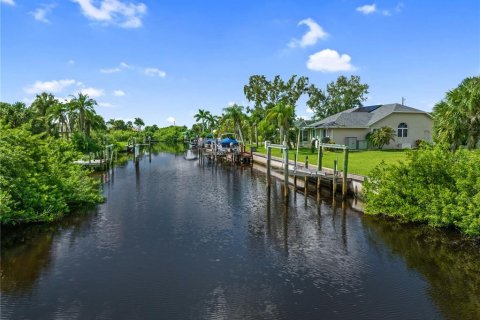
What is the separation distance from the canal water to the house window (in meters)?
33.3

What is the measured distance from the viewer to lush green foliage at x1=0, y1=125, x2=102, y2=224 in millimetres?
17469

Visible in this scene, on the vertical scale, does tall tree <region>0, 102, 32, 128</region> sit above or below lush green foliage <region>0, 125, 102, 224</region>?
above

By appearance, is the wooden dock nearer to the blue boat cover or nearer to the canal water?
the blue boat cover

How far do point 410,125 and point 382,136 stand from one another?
18.7ft

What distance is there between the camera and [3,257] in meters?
15.3

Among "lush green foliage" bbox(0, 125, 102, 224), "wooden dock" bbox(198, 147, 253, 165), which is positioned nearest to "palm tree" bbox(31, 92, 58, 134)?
"wooden dock" bbox(198, 147, 253, 165)

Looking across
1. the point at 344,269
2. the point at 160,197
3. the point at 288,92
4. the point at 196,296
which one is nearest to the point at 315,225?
the point at 344,269

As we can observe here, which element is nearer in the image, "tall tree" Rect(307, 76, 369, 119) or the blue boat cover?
the blue boat cover

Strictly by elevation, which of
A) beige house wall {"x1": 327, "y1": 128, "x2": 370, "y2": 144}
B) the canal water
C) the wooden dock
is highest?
beige house wall {"x1": 327, "y1": 128, "x2": 370, "y2": 144}

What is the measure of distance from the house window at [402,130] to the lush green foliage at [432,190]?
34.6 m

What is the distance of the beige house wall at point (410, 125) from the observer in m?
52.4

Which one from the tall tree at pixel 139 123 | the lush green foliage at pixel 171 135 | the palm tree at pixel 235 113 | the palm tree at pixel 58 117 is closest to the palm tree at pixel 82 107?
the palm tree at pixel 58 117

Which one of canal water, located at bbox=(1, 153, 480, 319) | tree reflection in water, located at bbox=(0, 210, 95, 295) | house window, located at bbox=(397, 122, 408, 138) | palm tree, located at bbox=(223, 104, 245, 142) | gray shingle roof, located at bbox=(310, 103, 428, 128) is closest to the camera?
canal water, located at bbox=(1, 153, 480, 319)

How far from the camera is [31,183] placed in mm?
19234
